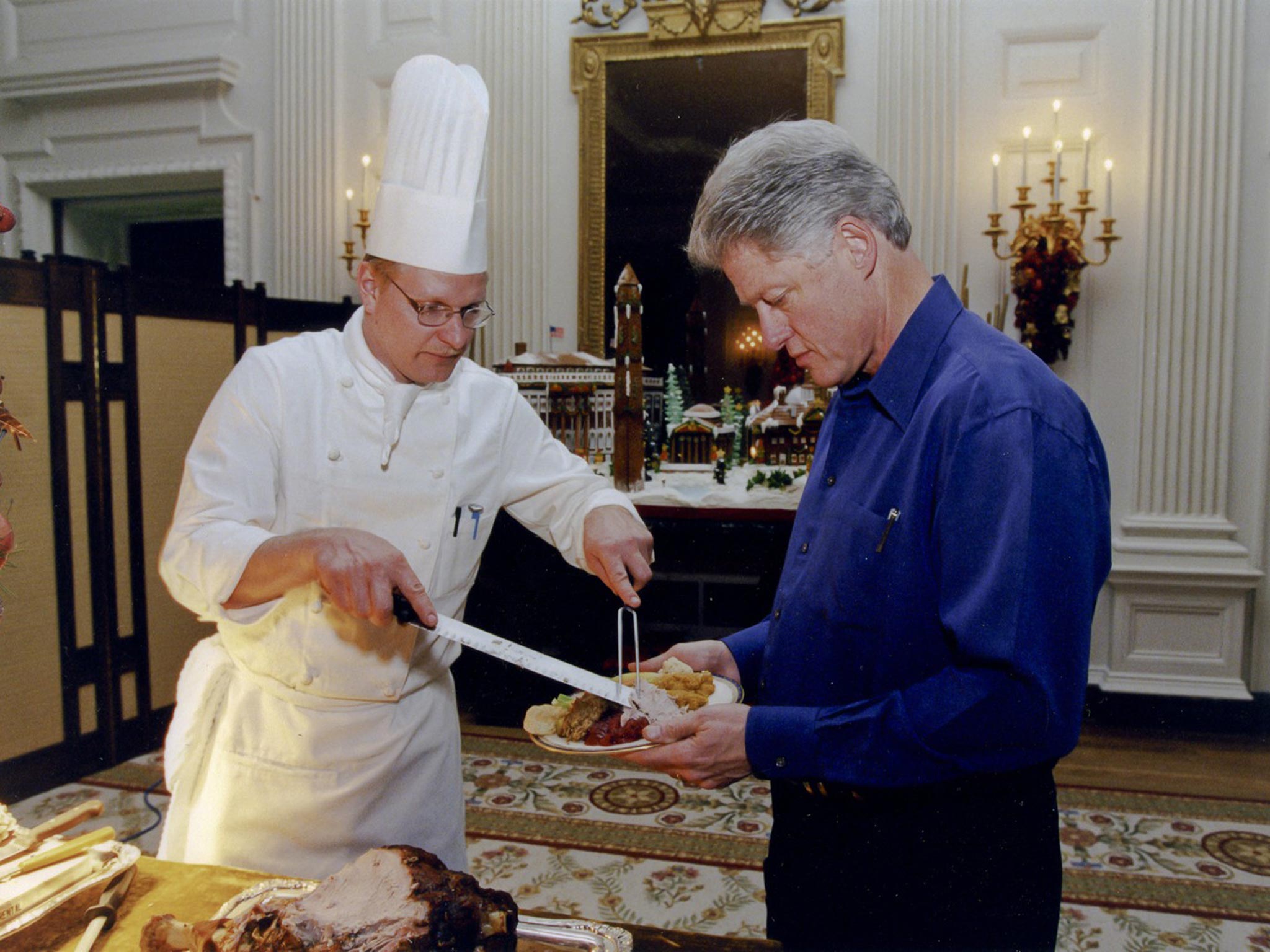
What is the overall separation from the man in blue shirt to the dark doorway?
561 centimetres

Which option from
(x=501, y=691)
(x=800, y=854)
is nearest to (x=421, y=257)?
(x=800, y=854)

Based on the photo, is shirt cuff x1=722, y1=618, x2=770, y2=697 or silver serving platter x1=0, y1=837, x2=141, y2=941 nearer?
silver serving platter x1=0, y1=837, x2=141, y2=941

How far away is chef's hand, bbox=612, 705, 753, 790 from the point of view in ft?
4.39

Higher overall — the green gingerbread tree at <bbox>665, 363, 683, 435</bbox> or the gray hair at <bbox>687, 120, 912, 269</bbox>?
the gray hair at <bbox>687, 120, 912, 269</bbox>

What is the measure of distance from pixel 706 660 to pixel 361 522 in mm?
634

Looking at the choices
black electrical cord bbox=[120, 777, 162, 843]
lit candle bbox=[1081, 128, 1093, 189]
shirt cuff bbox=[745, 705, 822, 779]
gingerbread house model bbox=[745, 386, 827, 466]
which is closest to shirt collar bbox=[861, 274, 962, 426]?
shirt cuff bbox=[745, 705, 822, 779]

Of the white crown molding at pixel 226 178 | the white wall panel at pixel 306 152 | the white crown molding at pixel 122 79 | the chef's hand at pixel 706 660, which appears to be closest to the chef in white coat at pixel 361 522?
the chef's hand at pixel 706 660

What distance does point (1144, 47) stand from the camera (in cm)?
425

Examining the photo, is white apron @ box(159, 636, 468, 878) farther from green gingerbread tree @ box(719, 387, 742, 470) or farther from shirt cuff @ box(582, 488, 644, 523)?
green gingerbread tree @ box(719, 387, 742, 470)

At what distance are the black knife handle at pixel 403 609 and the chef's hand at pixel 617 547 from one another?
0.47 metres

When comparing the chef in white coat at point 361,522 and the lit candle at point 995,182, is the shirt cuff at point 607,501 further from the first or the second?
the lit candle at point 995,182

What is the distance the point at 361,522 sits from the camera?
163 cm

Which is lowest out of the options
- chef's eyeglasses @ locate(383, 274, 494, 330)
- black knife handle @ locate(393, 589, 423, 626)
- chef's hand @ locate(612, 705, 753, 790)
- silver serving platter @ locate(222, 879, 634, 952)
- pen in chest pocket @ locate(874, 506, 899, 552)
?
silver serving platter @ locate(222, 879, 634, 952)

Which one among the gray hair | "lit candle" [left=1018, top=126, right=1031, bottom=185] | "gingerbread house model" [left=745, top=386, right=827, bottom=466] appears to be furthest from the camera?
"gingerbread house model" [left=745, top=386, right=827, bottom=466]
